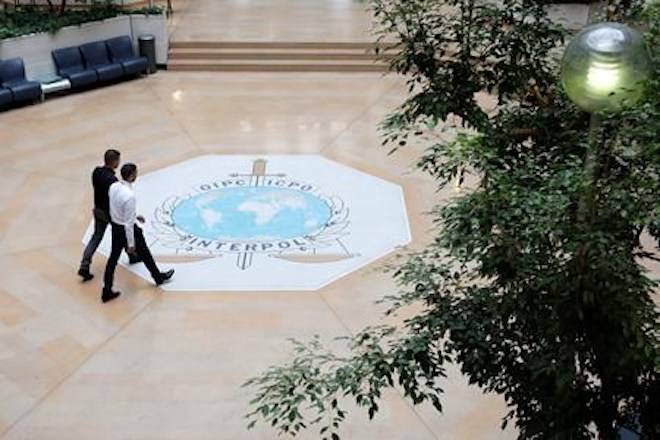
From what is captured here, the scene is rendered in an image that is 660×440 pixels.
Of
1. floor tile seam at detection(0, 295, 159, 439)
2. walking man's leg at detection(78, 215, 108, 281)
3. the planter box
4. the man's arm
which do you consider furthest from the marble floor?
the planter box

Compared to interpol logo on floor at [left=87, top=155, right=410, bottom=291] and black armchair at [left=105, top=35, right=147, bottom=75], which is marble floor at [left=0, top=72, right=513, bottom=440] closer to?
interpol logo on floor at [left=87, top=155, right=410, bottom=291]

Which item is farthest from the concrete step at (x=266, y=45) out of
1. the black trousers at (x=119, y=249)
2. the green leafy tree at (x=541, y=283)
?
the green leafy tree at (x=541, y=283)

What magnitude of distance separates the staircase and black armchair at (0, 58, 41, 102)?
2853 mm

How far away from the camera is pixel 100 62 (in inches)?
581

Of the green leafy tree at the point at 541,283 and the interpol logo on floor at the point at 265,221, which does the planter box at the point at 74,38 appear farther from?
the green leafy tree at the point at 541,283

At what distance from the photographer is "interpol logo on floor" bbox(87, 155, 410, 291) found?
28.1 ft

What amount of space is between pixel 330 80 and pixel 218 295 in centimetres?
776

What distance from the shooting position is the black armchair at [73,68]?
1423cm

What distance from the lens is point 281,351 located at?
7.21 meters

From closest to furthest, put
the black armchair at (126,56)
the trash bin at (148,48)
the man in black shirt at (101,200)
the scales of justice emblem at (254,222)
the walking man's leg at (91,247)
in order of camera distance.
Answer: the man in black shirt at (101,200) → the walking man's leg at (91,247) → the scales of justice emblem at (254,222) → the black armchair at (126,56) → the trash bin at (148,48)

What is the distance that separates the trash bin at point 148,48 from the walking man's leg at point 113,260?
27.0ft

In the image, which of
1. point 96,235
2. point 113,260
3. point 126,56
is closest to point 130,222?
point 113,260

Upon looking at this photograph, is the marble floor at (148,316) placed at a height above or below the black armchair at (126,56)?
below

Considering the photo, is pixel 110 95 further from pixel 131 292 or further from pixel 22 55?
pixel 131 292
